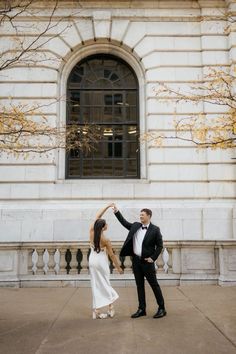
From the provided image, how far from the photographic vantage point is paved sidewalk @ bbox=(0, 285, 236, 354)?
528 cm

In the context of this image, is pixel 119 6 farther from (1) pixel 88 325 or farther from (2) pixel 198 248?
(1) pixel 88 325

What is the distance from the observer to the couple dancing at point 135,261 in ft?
22.5

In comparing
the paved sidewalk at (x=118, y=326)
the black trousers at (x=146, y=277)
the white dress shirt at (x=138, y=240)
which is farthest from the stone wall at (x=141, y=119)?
the black trousers at (x=146, y=277)

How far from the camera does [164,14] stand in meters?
13.9

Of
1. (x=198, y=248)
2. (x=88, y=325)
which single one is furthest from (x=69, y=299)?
(x=198, y=248)

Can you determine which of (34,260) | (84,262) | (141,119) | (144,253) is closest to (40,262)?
(34,260)

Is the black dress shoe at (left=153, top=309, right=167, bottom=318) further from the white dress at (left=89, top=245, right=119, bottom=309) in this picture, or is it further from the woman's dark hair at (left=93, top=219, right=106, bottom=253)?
the woman's dark hair at (left=93, top=219, right=106, bottom=253)

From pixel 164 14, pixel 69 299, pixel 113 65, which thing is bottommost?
pixel 69 299

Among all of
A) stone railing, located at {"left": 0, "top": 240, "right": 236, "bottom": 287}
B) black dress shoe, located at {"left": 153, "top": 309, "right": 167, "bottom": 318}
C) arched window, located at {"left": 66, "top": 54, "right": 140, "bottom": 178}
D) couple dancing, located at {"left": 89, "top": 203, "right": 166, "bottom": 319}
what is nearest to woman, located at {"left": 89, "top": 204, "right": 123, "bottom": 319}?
couple dancing, located at {"left": 89, "top": 203, "right": 166, "bottom": 319}

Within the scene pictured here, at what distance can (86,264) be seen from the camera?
10.7 m

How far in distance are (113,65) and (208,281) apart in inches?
345

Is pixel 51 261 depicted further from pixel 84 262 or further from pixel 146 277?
pixel 146 277

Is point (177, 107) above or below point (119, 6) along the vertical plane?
below

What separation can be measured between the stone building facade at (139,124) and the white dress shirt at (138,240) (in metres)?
5.36
